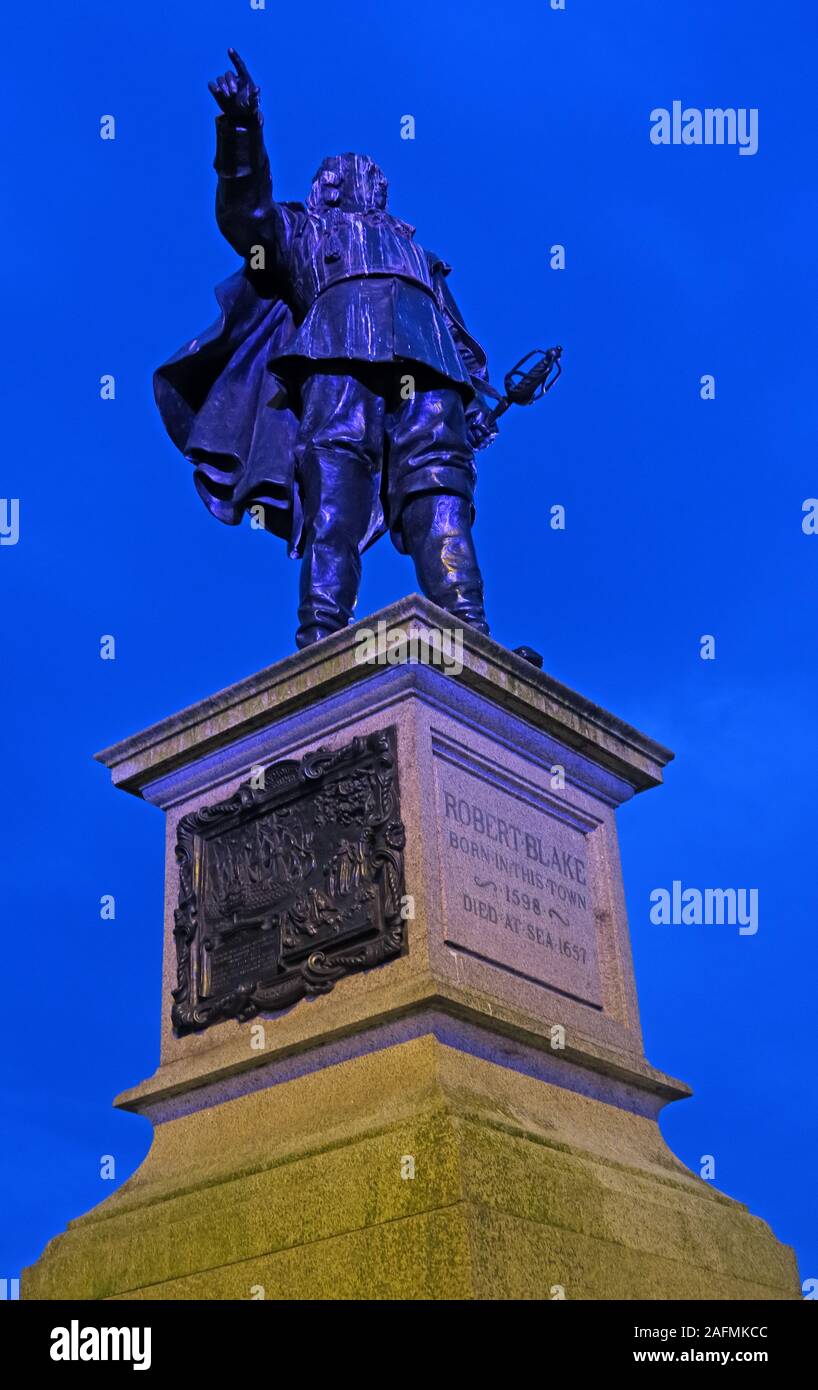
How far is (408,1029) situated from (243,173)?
14.5 feet

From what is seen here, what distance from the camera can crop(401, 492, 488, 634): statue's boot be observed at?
350 inches

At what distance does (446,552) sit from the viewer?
9062 millimetres

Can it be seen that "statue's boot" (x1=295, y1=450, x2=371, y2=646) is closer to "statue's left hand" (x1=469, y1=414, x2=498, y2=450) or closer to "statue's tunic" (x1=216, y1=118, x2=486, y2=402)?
"statue's tunic" (x1=216, y1=118, x2=486, y2=402)

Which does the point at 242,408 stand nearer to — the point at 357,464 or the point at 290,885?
the point at 357,464

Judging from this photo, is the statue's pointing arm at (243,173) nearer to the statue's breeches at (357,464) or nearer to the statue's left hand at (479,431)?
the statue's breeches at (357,464)

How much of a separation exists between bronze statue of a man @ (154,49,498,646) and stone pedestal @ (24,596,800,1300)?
2.60 ft

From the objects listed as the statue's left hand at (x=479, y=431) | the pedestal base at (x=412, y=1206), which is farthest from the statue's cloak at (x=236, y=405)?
the pedestal base at (x=412, y=1206)

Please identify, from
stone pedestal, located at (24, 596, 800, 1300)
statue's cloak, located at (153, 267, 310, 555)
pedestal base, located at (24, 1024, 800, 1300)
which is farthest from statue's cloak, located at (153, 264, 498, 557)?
pedestal base, located at (24, 1024, 800, 1300)

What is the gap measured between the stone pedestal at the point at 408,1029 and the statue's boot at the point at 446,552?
27.5 inches

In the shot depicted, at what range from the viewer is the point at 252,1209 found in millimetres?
6992

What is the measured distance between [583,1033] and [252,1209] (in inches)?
69.9

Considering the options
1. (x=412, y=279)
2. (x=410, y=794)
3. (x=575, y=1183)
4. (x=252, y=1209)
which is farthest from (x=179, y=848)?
(x=412, y=279)

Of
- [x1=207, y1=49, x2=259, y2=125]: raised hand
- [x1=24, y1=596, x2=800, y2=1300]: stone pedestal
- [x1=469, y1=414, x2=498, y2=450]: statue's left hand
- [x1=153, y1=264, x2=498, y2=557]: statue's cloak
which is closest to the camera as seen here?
[x1=24, y1=596, x2=800, y2=1300]: stone pedestal
